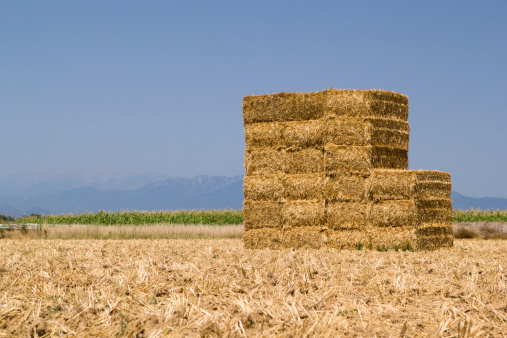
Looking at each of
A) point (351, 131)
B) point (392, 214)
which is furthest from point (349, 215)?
point (351, 131)

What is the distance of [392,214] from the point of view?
1345cm

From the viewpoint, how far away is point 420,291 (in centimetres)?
693

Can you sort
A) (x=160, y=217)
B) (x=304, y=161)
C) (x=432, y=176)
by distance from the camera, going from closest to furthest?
1. (x=304, y=161)
2. (x=432, y=176)
3. (x=160, y=217)

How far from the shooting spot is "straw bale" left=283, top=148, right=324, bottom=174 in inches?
538

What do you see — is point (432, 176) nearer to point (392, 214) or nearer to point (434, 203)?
point (434, 203)

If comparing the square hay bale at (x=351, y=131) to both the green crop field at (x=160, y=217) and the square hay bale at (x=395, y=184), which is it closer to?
the square hay bale at (x=395, y=184)

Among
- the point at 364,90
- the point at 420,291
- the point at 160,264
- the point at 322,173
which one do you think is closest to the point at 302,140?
the point at 322,173

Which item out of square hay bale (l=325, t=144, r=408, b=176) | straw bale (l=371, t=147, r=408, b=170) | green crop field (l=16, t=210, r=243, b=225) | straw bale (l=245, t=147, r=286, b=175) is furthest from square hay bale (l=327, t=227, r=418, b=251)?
green crop field (l=16, t=210, r=243, b=225)

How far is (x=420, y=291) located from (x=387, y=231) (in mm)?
6613

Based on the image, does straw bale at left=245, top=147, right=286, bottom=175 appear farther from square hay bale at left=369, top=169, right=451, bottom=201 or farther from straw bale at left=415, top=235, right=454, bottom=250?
straw bale at left=415, top=235, right=454, bottom=250

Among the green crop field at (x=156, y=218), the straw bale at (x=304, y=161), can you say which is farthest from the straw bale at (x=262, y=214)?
the green crop field at (x=156, y=218)

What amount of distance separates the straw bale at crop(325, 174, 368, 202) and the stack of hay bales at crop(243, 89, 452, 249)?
0.02 meters

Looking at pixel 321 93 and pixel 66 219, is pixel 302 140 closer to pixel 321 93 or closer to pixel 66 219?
pixel 321 93

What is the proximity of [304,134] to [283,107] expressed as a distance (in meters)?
0.94
